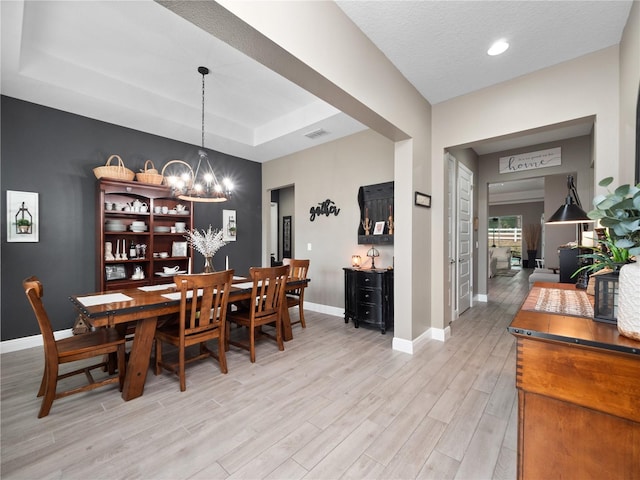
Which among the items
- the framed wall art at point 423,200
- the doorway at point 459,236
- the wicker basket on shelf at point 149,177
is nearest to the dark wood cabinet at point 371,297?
the doorway at point 459,236

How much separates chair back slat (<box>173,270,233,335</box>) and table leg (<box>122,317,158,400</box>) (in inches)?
10.9

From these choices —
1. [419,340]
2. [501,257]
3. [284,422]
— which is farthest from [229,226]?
[501,257]

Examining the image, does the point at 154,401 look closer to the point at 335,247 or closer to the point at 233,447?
the point at 233,447

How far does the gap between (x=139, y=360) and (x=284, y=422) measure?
1.30 meters

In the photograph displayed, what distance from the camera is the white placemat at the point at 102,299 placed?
2294mm

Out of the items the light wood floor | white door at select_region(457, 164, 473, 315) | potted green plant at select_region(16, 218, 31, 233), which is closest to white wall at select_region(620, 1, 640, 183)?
the light wood floor

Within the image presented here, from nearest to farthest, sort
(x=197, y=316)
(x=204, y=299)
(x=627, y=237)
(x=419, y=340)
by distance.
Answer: (x=627, y=237) → (x=204, y=299) → (x=197, y=316) → (x=419, y=340)

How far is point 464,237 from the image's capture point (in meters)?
4.76

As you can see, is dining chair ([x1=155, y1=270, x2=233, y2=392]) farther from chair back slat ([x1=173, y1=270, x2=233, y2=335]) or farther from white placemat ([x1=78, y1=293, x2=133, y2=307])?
white placemat ([x1=78, y1=293, x2=133, y2=307])

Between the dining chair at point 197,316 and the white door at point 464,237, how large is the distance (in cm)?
360

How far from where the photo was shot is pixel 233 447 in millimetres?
1695

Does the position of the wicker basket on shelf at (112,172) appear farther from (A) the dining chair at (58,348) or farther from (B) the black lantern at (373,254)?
(B) the black lantern at (373,254)

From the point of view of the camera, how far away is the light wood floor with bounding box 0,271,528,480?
5.08 ft

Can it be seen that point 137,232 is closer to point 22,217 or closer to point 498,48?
point 22,217
